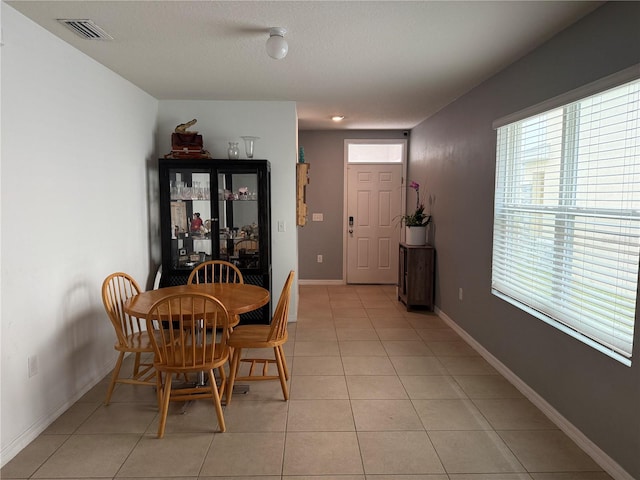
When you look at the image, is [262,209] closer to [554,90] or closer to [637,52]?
[554,90]

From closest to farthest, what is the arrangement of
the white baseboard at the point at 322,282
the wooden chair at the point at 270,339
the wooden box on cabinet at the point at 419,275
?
1. the wooden chair at the point at 270,339
2. the wooden box on cabinet at the point at 419,275
3. the white baseboard at the point at 322,282

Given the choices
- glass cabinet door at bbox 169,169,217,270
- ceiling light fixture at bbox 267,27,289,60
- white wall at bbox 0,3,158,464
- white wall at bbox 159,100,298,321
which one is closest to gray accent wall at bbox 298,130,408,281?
white wall at bbox 159,100,298,321

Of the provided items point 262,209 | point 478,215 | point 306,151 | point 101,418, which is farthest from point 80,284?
point 306,151

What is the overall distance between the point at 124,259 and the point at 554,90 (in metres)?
3.50

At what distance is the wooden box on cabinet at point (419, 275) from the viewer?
522cm

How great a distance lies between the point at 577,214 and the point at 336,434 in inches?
75.0

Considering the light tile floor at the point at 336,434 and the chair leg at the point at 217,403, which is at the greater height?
the chair leg at the point at 217,403

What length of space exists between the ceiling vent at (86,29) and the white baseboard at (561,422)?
11.8ft

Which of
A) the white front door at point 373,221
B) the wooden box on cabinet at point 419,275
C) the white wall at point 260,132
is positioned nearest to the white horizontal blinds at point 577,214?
the wooden box on cabinet at point 419,275

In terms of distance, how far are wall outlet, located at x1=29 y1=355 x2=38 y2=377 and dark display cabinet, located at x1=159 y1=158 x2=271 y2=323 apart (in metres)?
1.84

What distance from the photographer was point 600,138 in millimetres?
2359

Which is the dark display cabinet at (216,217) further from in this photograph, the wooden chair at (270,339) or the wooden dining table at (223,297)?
the wooden chair at (270,339)

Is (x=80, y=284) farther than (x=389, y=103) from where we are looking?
No

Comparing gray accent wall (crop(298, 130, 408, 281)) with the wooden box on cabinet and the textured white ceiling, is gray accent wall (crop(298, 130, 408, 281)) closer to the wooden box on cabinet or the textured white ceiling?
the wooden box on cabinet
